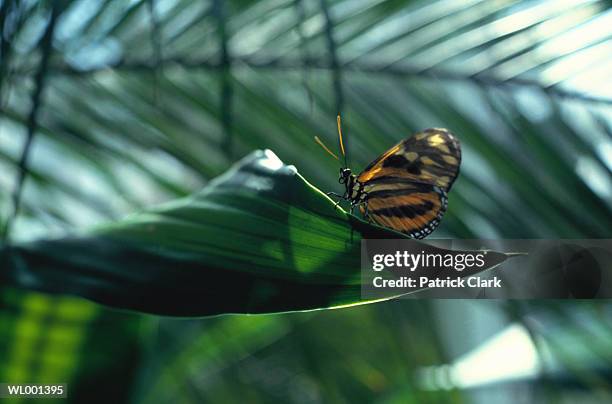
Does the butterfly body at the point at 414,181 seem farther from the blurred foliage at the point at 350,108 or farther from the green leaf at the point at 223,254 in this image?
the green leaf at the point at 223,254

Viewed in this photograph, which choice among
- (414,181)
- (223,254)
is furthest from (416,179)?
(223,254)

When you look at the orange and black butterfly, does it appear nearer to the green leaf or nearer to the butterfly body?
the butterfly body

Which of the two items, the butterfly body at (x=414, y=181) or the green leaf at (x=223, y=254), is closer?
the green leaf at (x=223, y=254)

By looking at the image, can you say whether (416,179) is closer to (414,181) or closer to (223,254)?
(414,181)

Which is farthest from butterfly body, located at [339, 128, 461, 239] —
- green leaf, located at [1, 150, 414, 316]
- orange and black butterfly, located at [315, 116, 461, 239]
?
Result: green leaf, located at [1, 150, 414, 316]

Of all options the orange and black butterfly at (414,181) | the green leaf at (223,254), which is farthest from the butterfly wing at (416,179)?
the green leaf at (223,254)

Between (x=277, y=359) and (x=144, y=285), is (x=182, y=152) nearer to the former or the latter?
Answer: (x=144, y=285)

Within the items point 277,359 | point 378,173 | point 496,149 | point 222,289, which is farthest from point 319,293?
point 277,359
